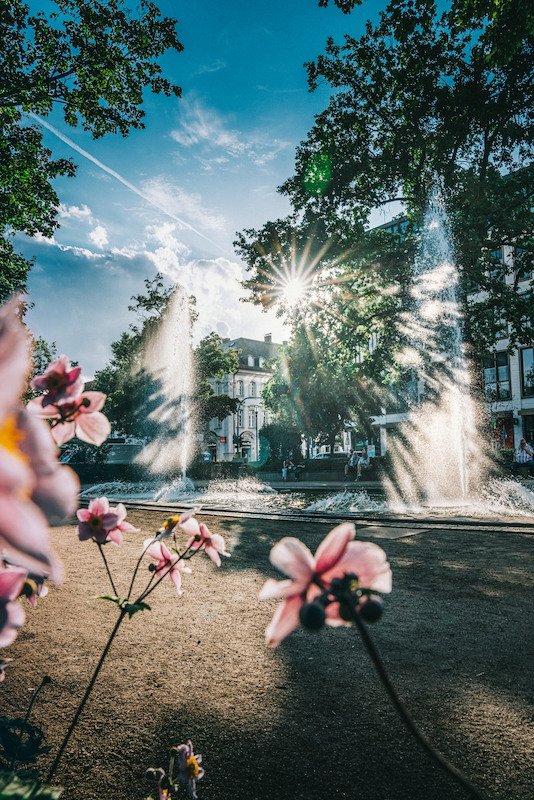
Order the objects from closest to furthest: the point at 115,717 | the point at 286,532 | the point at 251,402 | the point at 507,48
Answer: the point at 115,717
the point at 507,48
the point at 286,532
the point at 251,402

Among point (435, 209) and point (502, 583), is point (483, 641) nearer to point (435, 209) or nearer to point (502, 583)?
point (502, 583)

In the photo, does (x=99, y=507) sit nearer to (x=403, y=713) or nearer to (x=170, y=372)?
(x=403, y=713)

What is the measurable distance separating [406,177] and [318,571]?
1878 centimetres

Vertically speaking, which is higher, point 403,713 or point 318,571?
point 318,571

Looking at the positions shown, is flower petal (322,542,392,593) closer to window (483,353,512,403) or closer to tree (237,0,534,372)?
tree (237,0,534,372)

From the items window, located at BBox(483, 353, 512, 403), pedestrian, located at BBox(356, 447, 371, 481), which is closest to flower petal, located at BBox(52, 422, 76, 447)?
pedestrian, located at BBox(356, 447, 371, 481)

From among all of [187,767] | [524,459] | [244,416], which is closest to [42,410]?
[187,767]

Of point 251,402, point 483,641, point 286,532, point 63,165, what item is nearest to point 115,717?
point 483,641

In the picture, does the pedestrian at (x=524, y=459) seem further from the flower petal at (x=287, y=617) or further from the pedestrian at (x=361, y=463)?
the flower petal at (x=287, y=617)

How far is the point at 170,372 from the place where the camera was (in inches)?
1577

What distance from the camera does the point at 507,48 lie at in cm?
762

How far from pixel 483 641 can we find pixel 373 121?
17.1 metres

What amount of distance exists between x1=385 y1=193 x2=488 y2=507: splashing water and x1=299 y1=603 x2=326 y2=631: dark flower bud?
14.0 meters

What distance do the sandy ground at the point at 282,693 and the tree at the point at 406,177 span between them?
1304 centimetres
